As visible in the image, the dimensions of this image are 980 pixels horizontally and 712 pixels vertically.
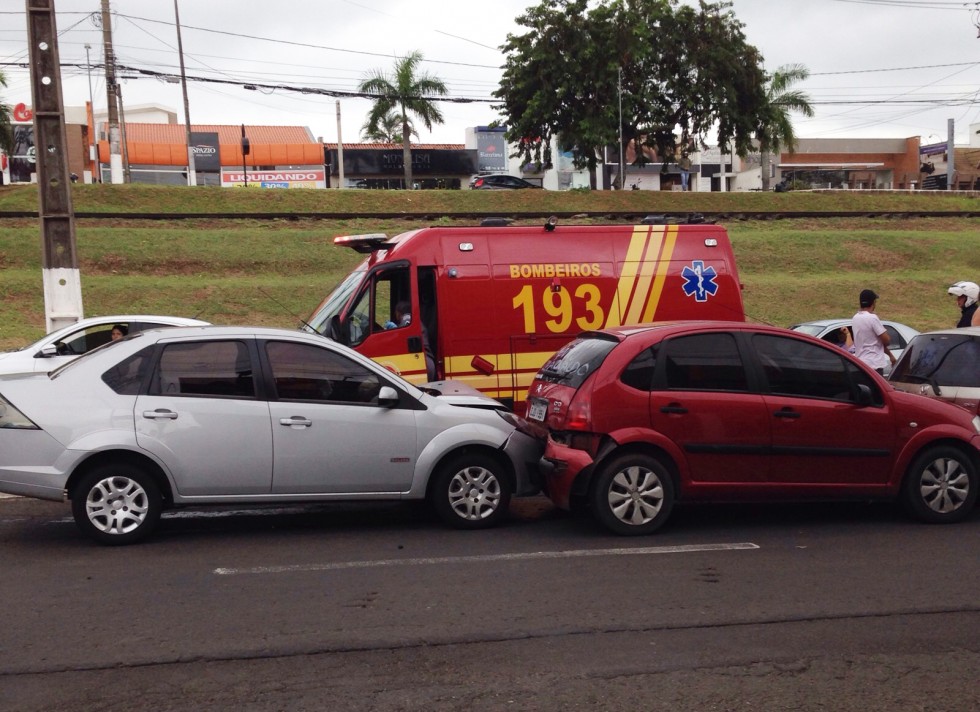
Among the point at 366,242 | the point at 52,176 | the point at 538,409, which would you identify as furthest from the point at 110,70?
the point at 538,409

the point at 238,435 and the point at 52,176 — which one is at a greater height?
the point at 52,176

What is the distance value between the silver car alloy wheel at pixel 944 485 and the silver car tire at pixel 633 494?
2.08m

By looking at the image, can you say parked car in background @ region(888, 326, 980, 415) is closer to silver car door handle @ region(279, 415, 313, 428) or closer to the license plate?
the license plate

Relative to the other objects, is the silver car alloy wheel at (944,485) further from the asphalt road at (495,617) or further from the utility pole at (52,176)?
the utility pole at (52,176)

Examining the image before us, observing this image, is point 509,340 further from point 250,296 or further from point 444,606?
point 250,296

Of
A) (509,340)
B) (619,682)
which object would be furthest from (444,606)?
(509,340)

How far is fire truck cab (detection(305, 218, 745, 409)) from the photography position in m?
11.3

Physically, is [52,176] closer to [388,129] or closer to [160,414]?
[160,414]

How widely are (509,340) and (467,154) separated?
5110 cm

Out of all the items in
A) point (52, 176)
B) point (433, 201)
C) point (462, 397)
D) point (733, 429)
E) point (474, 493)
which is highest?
point (433, 201)

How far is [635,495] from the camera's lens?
765 cm

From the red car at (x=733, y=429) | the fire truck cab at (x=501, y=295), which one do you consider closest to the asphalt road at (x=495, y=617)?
the red car at (x=733, y=429)

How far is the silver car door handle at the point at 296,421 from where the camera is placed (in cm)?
760

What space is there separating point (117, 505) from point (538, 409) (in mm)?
3228
